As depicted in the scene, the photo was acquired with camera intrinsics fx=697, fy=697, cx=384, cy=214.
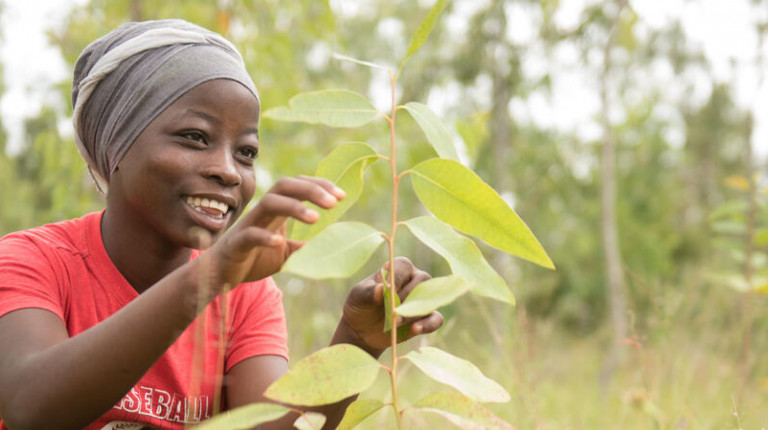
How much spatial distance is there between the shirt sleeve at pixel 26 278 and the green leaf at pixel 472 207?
71 cm

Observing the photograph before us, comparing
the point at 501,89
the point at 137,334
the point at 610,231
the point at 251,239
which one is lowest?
the point at 137,334

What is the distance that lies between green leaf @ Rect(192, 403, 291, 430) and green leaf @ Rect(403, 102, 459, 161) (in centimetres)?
45

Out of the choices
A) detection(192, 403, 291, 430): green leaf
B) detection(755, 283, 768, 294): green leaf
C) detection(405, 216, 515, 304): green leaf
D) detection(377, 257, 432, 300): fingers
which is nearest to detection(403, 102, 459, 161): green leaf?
detection(405, 216, 515, 304): green leaf

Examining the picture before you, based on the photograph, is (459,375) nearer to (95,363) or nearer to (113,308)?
(95,363)

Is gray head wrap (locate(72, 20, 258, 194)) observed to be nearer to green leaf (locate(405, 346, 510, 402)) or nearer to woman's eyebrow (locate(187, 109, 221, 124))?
woman's eyebrow (locate(187, 109, 221, 124))

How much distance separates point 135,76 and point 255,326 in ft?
2.01

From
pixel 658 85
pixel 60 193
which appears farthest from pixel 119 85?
pixel 658 85

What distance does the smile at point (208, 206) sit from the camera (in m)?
1.34

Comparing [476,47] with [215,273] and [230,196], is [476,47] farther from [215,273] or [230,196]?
[215,273]

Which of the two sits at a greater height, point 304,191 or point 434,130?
point 434,130

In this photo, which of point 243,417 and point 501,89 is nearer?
point 243,417

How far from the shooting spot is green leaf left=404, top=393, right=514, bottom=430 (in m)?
0.95

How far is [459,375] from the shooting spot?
38.9 inches

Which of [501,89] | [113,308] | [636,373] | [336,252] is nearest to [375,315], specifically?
[336,252]
